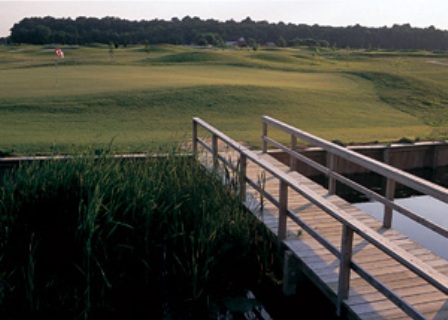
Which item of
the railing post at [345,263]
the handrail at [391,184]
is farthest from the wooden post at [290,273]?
the handrail at [391,184]

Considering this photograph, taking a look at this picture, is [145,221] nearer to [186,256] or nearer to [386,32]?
[186,256]

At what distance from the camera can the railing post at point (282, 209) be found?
19.3ft

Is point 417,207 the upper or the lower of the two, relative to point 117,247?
lower

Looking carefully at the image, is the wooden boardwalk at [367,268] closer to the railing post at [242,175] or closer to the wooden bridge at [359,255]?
the wooden bridge at [359,255]

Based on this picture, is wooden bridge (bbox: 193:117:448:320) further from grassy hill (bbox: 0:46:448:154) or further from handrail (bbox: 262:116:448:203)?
grassy hill (bbox: 0:46:448:154)

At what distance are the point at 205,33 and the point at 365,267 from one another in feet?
325

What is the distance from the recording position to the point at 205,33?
100875 mm

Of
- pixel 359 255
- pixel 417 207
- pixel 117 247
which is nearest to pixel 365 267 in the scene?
pixel 359 255

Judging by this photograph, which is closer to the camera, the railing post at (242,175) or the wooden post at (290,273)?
the wooden post at (290,273)

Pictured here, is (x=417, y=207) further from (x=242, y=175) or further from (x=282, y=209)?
(x=282, y=209)

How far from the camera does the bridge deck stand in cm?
460

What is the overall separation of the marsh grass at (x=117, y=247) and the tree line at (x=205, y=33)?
84616 mm

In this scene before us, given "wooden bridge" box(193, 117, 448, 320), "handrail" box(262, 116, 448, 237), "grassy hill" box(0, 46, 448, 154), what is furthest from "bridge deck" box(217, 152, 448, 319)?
"grassy hill" box(0, 46, 448, 154)

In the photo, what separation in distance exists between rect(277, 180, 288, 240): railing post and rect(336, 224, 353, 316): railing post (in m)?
1.34
